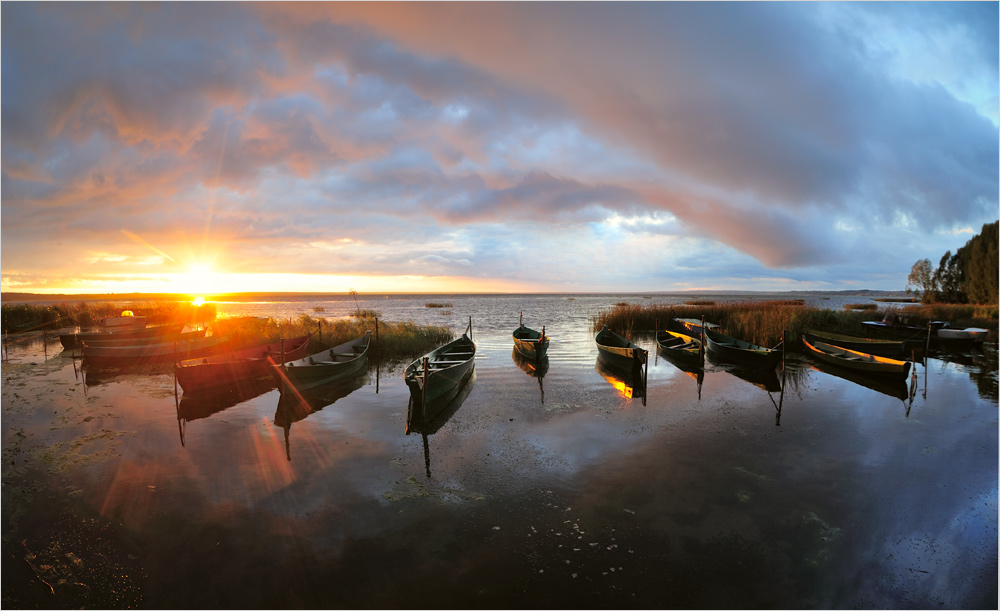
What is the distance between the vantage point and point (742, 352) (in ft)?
72.8

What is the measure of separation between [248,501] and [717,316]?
40446 mm

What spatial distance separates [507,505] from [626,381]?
11718 mm

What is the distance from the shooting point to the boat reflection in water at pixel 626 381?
1659cm

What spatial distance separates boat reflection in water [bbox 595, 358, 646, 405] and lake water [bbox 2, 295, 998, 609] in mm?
1393

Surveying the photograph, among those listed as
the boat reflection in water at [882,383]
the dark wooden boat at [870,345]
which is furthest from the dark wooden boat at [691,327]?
the boat reflection in water at [882,383]

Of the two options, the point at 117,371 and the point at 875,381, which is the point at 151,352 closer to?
the point at 117,371

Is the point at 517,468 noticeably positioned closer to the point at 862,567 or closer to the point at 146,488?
the point at 862,567

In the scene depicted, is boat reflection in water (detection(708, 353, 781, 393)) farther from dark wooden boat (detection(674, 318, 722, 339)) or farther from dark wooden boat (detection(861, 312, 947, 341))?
dark wooden boat (detection(861, 312, 947, 341))

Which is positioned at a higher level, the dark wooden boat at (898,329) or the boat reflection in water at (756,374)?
the dark wooden boat at (898,329)

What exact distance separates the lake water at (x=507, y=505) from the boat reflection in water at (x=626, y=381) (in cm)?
139

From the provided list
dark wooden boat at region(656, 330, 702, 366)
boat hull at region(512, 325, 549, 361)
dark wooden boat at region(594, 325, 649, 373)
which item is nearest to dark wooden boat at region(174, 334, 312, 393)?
boat hull at region(512, 325, 549, 361)

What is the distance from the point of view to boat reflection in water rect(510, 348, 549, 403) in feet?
65.8

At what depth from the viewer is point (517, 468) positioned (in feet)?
32.1

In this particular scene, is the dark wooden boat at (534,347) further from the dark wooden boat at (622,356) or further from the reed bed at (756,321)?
the reed bed at (756,321)
